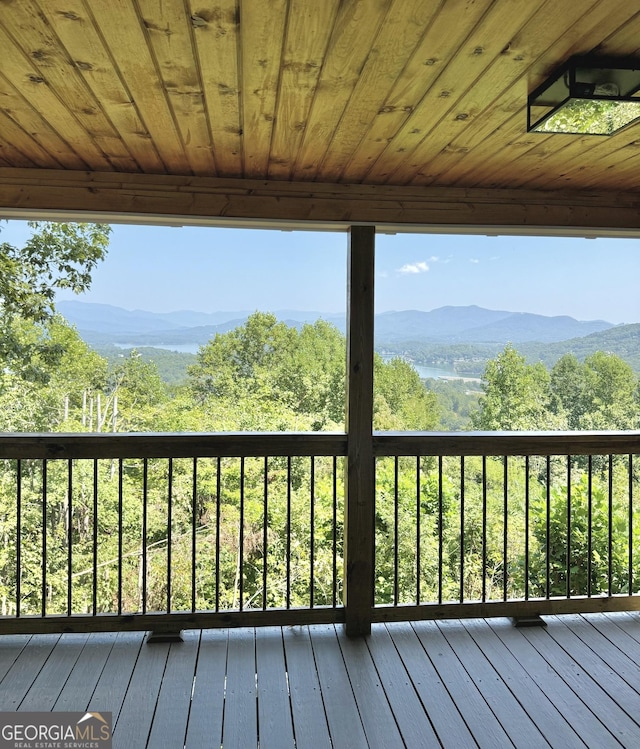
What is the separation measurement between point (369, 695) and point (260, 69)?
2.42m

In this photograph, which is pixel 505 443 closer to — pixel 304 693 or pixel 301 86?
pixel 304 693

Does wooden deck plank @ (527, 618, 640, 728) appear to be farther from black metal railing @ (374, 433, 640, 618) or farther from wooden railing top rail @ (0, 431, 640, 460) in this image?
wooden railing top rail @ (0, 431, 640, 460)

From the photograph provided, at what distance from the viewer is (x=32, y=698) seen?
2.37m

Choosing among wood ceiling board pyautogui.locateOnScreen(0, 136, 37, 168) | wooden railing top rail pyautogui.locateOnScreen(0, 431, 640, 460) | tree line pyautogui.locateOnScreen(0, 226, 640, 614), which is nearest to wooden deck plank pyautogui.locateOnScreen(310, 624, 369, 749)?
wooden railing top rail pyautogui.locateOnScreen(0, 431, 640, 460)

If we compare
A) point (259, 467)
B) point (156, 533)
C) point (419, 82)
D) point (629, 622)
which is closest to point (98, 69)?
point (419, 82)

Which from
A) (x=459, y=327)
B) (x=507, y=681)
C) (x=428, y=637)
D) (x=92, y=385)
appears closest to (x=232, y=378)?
(x=92, y=385)

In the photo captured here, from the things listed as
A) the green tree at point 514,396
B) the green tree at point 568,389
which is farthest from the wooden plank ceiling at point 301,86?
the green tree at point 568,389

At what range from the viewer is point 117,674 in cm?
259

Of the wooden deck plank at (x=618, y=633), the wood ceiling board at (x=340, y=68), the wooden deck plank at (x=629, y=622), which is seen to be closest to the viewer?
the wood ceiling board at (x=340, y=68)

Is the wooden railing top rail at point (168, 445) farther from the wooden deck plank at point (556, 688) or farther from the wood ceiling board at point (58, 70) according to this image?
the wood ceiling board at point (58, 70)

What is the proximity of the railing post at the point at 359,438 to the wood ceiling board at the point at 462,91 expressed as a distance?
0.51 m

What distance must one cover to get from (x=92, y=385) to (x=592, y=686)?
4.56 meters

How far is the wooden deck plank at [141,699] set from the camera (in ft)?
7.04

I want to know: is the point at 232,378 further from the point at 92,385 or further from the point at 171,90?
the point at 171,90
